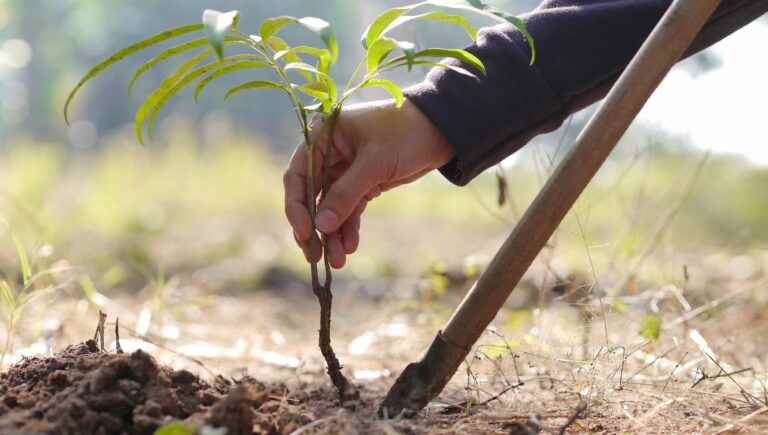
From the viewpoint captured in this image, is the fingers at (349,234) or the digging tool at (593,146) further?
the fingers at (349,234)

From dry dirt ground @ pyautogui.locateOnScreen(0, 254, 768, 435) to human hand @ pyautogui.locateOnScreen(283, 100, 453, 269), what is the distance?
0.28 meters

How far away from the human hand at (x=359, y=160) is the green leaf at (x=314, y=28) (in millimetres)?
192

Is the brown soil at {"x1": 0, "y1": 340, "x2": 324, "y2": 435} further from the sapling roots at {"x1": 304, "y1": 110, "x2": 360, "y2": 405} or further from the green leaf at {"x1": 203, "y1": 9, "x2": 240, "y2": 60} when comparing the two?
the green leaf at {"x1": 203, "y1": 9, "x2": 240, "y2": 60}

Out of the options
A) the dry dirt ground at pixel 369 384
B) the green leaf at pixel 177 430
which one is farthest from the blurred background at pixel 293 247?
the green leaf at pixel 177 430

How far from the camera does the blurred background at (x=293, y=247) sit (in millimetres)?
2180

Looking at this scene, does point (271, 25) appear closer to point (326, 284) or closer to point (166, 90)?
point (166, 90)

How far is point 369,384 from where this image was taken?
179 cm

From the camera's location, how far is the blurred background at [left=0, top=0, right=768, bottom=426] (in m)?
2.18

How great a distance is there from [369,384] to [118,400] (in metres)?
Answer: 0.82

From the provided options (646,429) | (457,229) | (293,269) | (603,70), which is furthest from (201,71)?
(457,229)

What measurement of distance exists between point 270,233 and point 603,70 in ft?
12.4

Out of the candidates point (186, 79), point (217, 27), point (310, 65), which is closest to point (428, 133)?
point (310, 65)

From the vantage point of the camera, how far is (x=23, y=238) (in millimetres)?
3828

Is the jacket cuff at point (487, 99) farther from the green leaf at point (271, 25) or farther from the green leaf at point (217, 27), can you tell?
the green leaf at point (217, 27)
